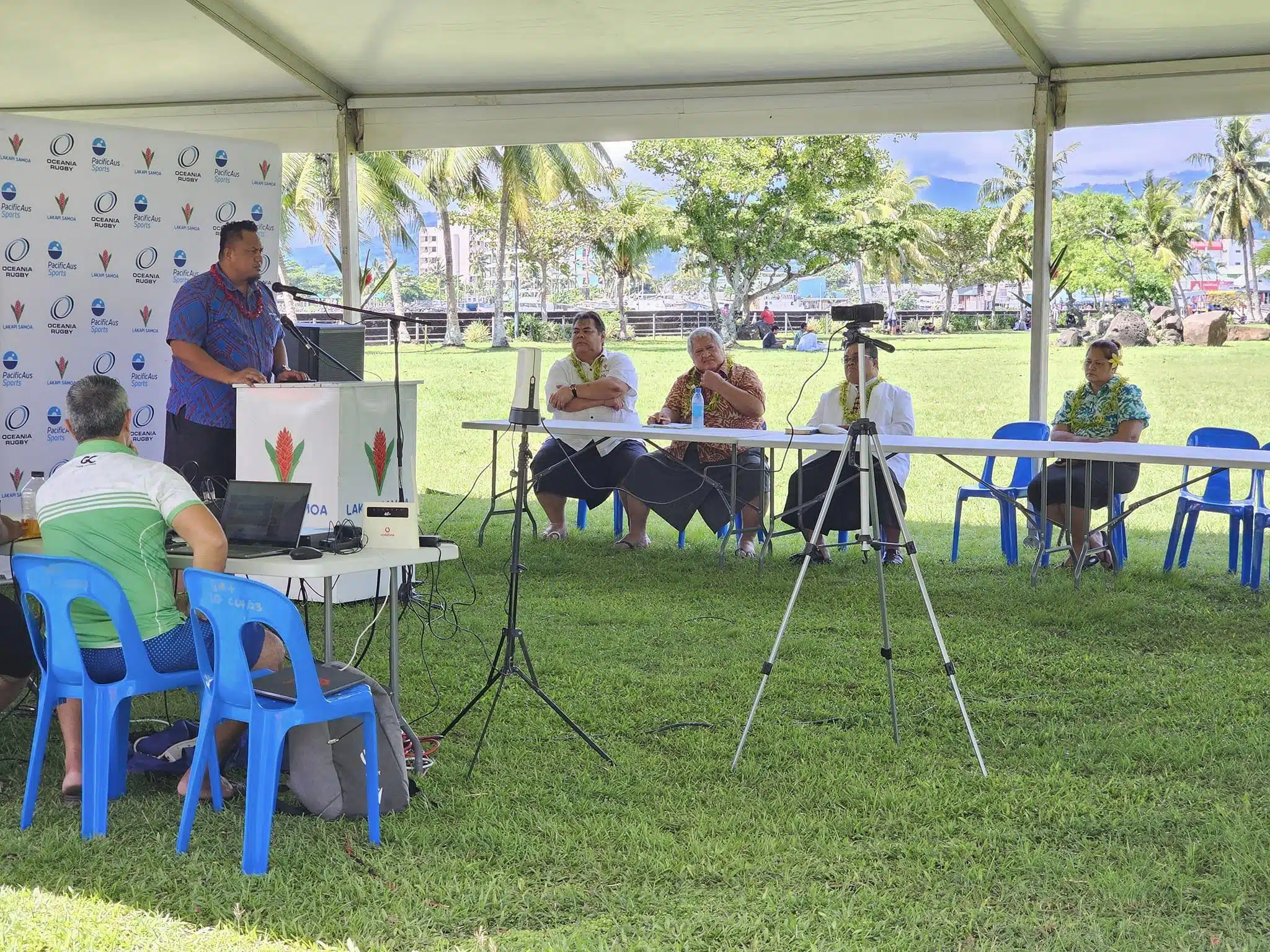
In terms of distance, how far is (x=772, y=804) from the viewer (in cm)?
335

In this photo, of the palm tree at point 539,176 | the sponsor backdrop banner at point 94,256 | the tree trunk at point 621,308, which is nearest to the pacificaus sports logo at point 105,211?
the sponsor backdrop banner at point 94,256

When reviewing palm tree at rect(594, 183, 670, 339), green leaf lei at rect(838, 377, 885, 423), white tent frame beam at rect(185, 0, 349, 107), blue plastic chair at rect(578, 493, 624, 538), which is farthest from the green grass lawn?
palm tree at rect(594, 183, 670, 339)

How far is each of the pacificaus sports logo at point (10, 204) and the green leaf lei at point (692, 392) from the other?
11.7 ft

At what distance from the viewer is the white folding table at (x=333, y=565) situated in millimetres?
3211

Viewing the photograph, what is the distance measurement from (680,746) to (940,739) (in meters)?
0.81

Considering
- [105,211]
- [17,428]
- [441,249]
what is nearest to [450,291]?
[441,249]

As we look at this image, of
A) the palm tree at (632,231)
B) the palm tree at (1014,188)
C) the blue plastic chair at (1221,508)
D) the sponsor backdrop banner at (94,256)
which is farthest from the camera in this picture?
the palm tree at (1014,188)

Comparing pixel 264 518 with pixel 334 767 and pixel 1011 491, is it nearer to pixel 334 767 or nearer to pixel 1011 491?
pixel 334 767

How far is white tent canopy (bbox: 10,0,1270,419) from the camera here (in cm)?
628

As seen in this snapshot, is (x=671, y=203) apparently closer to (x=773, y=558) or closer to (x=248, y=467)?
(x=773, y=558)

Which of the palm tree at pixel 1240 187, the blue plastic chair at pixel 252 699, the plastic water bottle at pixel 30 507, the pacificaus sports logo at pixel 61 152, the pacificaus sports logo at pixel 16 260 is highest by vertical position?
the palm tree at pixel 1240 187

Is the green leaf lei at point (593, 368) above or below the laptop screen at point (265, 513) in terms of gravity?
above

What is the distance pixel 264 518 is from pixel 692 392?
428 centimetres

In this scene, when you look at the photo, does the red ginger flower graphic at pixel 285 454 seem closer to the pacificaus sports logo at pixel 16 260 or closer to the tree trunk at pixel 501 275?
the pacificaus sports logo at pixel 16 260
